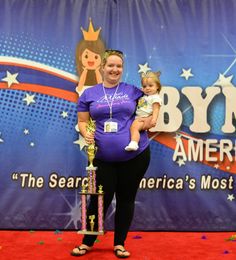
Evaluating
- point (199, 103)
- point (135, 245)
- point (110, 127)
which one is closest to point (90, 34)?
point (199, 103)

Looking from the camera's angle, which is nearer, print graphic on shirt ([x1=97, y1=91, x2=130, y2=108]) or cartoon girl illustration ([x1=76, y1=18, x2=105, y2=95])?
print graphic on shirt ([x1=97, y1=91, x2=130, y2=108])

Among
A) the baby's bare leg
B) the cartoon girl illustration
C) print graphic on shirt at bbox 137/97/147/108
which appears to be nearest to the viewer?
the baby's bare leg

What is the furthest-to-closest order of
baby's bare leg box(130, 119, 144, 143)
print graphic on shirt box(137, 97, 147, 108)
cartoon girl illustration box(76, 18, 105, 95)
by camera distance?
cartoon girl illustration box(76, 18, 105, 95) < print graphic on shirt box(137, 97, 147, 108) < baby's bare leg box(130, 119, 144, 143)

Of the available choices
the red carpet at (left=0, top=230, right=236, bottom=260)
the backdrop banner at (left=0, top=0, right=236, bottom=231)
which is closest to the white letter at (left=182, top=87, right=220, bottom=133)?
the backdrop banner at (left=0, top=0, right=236, bottom=231)

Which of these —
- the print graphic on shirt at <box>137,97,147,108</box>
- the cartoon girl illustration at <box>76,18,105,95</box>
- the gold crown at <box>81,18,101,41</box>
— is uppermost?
the gold crown at <box>81,18,101,41</box>

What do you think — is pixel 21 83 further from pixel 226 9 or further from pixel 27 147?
pixel 226 9

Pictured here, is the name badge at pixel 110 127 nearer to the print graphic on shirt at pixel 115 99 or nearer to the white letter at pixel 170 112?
the print graphic on shirt at pixel 115 99

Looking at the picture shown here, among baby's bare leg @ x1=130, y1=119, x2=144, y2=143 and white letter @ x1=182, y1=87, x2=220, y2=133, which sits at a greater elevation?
white letter @ x1=182, y1=87, x2=220, y2=133

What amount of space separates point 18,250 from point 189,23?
2.13 m

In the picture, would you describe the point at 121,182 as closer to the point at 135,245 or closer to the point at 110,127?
the point at 110,127

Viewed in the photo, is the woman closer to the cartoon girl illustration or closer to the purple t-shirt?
the purple t-shirt

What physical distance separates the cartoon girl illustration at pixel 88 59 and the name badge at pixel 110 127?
0.90 metres


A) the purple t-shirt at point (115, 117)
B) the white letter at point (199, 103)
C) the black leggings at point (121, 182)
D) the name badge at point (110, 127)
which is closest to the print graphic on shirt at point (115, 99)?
the purple t-shirt at point (115, 117)

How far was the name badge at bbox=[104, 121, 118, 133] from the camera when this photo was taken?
256cm
